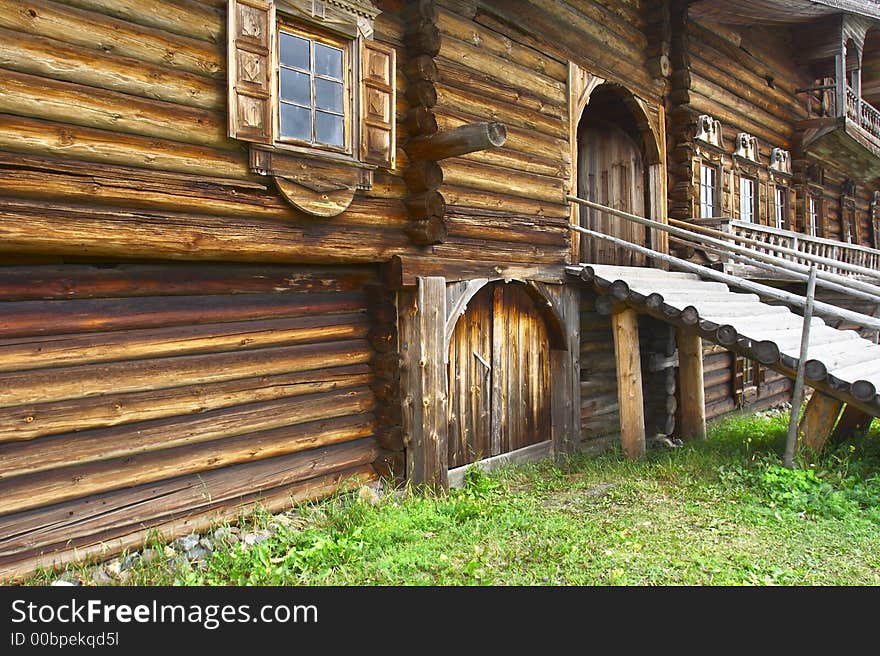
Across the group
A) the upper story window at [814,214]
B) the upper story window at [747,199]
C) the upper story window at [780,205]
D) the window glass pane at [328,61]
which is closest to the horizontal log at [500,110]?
the window glass pane at [328,61]

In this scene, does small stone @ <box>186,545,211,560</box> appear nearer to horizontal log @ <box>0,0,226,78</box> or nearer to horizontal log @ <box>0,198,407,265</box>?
horizontal log @ <box>0,198,407,265</box>

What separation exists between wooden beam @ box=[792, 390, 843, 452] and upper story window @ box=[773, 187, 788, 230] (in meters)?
7.58

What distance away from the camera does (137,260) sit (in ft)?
15.9

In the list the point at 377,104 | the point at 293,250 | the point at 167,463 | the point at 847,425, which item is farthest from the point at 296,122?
the point at 847,425

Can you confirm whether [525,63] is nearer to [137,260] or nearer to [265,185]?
[265,185]

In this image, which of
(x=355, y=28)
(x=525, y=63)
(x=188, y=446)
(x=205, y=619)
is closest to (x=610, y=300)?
(x=525, y=63)

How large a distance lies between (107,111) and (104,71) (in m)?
0.26

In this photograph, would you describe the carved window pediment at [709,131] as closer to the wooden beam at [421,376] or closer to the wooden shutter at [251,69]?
the wooden beam at [421,376]

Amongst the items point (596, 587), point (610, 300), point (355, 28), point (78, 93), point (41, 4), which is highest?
point (355, 28)

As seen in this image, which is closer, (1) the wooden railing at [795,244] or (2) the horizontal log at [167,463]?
(2) the horizontal log at [167,463]

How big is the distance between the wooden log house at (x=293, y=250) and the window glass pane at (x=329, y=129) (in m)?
0.03

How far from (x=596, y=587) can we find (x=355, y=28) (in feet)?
16.2

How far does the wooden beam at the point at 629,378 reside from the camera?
26.8ft

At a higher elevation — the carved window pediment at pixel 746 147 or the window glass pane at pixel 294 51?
the carved window pediment at pixel 746 147
